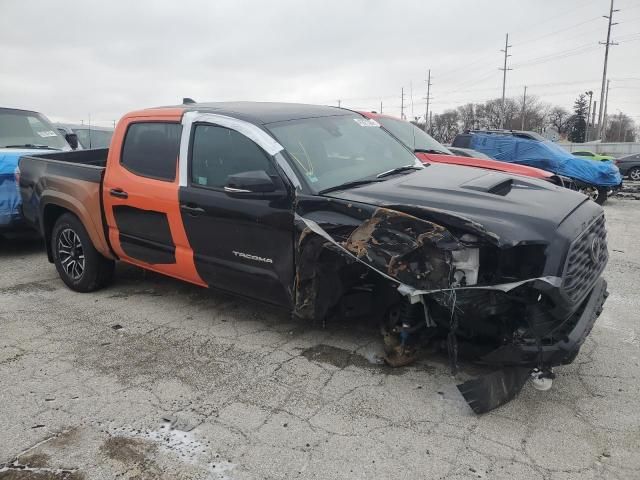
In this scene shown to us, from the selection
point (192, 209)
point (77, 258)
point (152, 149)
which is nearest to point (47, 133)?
point (77, 258)

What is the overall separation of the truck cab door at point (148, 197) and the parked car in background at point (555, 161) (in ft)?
34.8

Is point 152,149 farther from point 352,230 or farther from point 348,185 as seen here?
point 352,230

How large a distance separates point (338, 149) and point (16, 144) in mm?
5720

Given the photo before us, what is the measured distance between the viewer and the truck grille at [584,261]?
287 centimetres

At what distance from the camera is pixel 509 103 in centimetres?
9069

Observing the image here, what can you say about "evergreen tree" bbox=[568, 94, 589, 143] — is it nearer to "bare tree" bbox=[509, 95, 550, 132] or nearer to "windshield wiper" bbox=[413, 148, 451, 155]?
"bare tree" bbox=[509, 95, 550, 132]

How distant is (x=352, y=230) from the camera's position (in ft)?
10.7

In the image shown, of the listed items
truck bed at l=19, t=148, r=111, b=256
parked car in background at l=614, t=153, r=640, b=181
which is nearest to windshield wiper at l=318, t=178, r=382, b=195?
truck bed at l=19, t=148, r=111, b=256

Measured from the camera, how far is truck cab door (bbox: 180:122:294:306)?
11.9 feet

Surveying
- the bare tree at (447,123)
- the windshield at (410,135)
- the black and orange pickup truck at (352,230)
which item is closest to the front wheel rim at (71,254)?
the black and orange pickup truck at (352,230)

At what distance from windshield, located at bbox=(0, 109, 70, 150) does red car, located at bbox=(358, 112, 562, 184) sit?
15.8ft

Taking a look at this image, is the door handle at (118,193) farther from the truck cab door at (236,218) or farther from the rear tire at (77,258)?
the truck cab door at (236,218)

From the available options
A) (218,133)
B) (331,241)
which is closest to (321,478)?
(331,241)

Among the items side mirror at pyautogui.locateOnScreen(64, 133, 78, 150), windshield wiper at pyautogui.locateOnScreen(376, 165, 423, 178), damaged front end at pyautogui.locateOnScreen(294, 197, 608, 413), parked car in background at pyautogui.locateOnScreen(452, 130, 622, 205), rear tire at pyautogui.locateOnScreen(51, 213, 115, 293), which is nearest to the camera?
damaged front end at pyautogui.locateOnScreen(294, 197, 608, 413)
